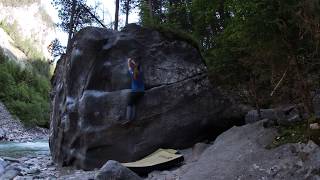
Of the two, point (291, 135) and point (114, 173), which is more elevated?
point (291, 135)

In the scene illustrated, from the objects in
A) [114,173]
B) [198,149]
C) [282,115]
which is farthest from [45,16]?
[114,173]

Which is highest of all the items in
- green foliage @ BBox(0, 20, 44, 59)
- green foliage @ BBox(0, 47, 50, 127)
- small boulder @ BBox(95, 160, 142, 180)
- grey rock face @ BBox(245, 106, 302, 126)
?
green foliage @ BBox(0, 20, 44, 59)

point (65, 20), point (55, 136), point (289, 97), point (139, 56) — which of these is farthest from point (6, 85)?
point (289, 97)

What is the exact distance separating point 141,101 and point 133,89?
1.97ft

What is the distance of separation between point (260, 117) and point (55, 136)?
34.1ft

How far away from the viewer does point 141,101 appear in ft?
50.8

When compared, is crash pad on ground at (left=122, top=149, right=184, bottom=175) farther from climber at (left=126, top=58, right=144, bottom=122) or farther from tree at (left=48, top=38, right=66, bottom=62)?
tree at (left=48, top=38, right=66, bottom=62)

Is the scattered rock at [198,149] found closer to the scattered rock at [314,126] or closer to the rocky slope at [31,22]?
the scattered rock at [314,126]

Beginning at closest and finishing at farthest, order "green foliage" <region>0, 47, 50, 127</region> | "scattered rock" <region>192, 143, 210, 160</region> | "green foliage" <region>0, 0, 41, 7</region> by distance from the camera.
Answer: "scattered rock" <region>192, 143, 210, 160</region>, "green foliage" <region>0, 47, 50, 127</region>, "green foliage" <region>0, 0, 41, 7</region>

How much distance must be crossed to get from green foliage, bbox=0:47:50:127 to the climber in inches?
1803

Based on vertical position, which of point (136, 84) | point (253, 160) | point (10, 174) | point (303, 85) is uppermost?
point (136, 84)

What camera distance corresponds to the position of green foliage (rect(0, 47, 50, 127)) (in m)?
62.1

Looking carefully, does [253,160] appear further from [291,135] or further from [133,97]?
[133,97]

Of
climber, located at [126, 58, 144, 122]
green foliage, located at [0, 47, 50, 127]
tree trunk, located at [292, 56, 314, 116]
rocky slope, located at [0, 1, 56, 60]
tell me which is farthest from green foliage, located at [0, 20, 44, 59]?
tree trunk, located at [292, 56, 314, 116]
